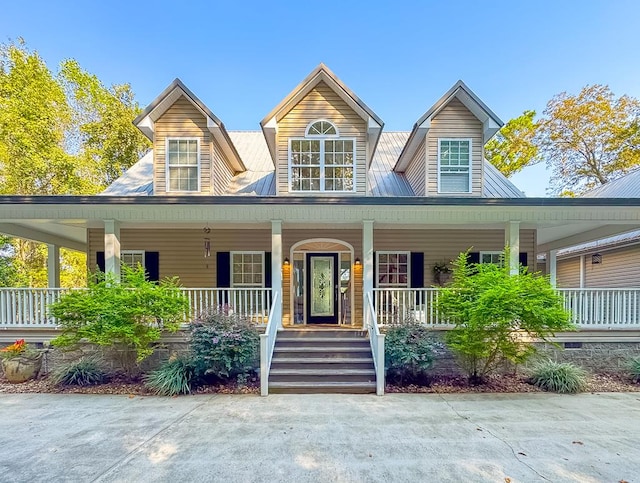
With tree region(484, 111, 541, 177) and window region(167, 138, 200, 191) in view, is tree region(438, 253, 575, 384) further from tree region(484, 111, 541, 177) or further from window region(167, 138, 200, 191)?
tree region(484, 111, 541, 177)

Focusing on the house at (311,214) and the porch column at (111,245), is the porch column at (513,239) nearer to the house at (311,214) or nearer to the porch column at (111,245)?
the house at (311,214)

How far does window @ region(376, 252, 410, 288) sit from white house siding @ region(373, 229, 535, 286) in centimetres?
21

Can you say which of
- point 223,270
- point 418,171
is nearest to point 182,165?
point 223,270

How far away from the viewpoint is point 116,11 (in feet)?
44.4

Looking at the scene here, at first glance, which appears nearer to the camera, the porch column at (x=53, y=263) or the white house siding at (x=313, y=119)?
the white house siding at (x=313, y=119)

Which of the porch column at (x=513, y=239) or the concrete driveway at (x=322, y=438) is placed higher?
the porch column at (x=513, y=239)

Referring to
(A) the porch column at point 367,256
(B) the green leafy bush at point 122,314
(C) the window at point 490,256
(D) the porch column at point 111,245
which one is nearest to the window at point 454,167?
(A) the porch column at point 367,256

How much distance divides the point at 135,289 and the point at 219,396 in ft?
8.34

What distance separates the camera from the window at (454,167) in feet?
27.5

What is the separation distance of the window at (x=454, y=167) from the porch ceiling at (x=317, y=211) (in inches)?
52.5

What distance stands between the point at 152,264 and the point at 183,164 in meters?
3.17

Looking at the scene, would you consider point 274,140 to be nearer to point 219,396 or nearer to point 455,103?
point 455,103

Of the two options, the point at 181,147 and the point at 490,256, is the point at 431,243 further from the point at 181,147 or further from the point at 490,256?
the point at 181,147

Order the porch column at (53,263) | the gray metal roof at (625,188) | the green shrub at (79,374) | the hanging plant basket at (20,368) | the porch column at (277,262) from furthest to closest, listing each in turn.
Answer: the gray metal roof at (625,188)
the porch column at (53,263)
the porch column at (277,262)
the hanging plant basket at (20,368)
the green shrub at (79,374)
